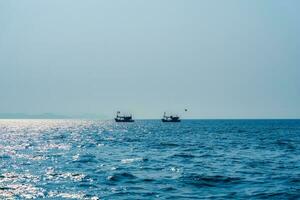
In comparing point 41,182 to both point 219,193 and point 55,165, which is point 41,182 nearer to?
point 55,165

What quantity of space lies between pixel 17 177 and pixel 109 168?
9.75 meters

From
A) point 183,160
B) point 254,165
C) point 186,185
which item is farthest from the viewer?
point 183,160

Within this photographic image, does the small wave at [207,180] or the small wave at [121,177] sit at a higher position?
the small wave at [207,180]

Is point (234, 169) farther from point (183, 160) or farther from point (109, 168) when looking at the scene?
point (109, 168)

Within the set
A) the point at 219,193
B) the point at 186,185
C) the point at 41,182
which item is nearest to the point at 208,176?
the point at 186,185

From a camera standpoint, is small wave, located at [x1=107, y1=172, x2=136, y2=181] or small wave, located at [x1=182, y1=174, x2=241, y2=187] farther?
small wave, located at [x1=107, y1=172, x2=136, y2=181]

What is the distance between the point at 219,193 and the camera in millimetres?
28953

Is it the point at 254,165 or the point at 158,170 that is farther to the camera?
the point at 254,165

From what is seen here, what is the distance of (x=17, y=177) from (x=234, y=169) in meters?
21.1

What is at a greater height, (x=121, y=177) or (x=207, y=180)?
(x=207, y=180)

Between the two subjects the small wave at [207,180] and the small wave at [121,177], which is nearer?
the small wave at [207,180]

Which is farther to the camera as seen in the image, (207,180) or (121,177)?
(121,177)

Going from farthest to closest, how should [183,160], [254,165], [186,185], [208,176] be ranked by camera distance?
1. [183,160]
2. [254,165]
3. [208,176]
4. [186,185]

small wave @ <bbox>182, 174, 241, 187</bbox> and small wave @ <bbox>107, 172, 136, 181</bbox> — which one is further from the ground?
small wave @ <bbox>182, 174, 241, 187</bbox>
